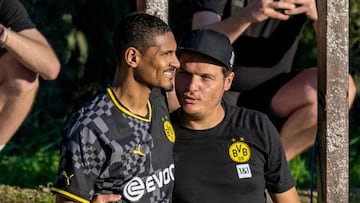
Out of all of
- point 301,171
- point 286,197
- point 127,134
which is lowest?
point 301,171

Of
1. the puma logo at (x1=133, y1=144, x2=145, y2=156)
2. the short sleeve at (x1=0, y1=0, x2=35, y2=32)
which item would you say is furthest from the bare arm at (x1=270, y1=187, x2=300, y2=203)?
the short sleeve at (x1=0, y1=0, x2=35, y2=32)

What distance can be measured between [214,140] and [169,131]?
0.22m

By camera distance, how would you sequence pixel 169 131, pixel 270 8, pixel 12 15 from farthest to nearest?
pixel 12 15 → pixel 270 8 → pixel 169 131

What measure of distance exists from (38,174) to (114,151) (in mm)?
3611

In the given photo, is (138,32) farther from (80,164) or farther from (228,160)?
(228,160)

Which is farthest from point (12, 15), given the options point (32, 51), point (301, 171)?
point (301, 171)

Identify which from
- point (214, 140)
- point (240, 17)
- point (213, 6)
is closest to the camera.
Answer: point (214, 140)

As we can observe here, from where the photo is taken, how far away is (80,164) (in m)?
4.05

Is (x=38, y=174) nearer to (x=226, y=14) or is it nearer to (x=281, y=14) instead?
(x=226, y=14)

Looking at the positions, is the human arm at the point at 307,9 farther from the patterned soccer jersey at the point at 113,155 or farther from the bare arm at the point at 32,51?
the bare arm at the point at 32,51

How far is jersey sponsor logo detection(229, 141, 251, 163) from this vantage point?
4602 mm

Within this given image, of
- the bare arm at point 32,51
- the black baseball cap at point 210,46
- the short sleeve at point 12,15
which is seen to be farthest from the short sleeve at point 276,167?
the short sleeve at point 12,15

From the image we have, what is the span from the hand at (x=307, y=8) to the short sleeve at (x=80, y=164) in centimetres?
145

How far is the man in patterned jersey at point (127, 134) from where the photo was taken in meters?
4.07
